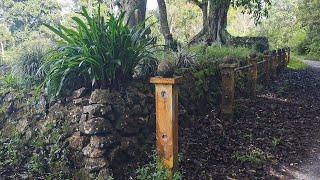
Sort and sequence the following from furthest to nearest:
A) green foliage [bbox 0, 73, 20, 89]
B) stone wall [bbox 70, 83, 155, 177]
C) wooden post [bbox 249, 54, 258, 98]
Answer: wooden post [bbox 249, 54, 258, 98] → green foliage [bbox 0, 73, 20, 89] → stone wall [bbox 70, 83, 155, 177]

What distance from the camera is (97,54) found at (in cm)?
450

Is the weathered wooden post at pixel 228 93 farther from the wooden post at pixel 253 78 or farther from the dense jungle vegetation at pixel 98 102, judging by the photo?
the wooden post at pixel 253 78

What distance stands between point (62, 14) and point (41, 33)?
17.3ft

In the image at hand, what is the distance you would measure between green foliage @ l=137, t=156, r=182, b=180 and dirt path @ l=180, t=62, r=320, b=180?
360 mm

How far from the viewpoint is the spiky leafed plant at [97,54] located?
4516mm

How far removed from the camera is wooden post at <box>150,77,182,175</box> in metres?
3.85

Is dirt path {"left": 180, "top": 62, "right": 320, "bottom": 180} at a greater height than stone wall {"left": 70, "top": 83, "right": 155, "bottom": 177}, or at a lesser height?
lesser

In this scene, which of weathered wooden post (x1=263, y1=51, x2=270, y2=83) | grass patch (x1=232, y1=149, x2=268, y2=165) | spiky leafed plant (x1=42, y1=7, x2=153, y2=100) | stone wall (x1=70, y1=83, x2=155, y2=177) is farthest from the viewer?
weathered wooden post (x1=263, y1=51, x2=270, y2=83)

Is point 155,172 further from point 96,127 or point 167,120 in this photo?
point 96,127

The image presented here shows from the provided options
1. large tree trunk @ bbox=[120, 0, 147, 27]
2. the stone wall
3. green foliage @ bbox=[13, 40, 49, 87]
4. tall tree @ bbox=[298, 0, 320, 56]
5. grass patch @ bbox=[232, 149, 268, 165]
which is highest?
tall tree @ bbox=[298, 0, 320, 56]

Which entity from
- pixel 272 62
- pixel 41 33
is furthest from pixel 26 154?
pixel 41 33

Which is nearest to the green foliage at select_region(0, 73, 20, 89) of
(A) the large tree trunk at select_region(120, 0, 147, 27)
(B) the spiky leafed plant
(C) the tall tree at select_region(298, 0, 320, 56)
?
(B) the spiky leafed plant

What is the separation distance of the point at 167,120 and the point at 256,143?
2.15 meters

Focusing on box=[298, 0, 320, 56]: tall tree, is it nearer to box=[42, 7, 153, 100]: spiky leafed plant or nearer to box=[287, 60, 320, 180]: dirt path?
box=[287, 60, 320, 180]: dirt path
